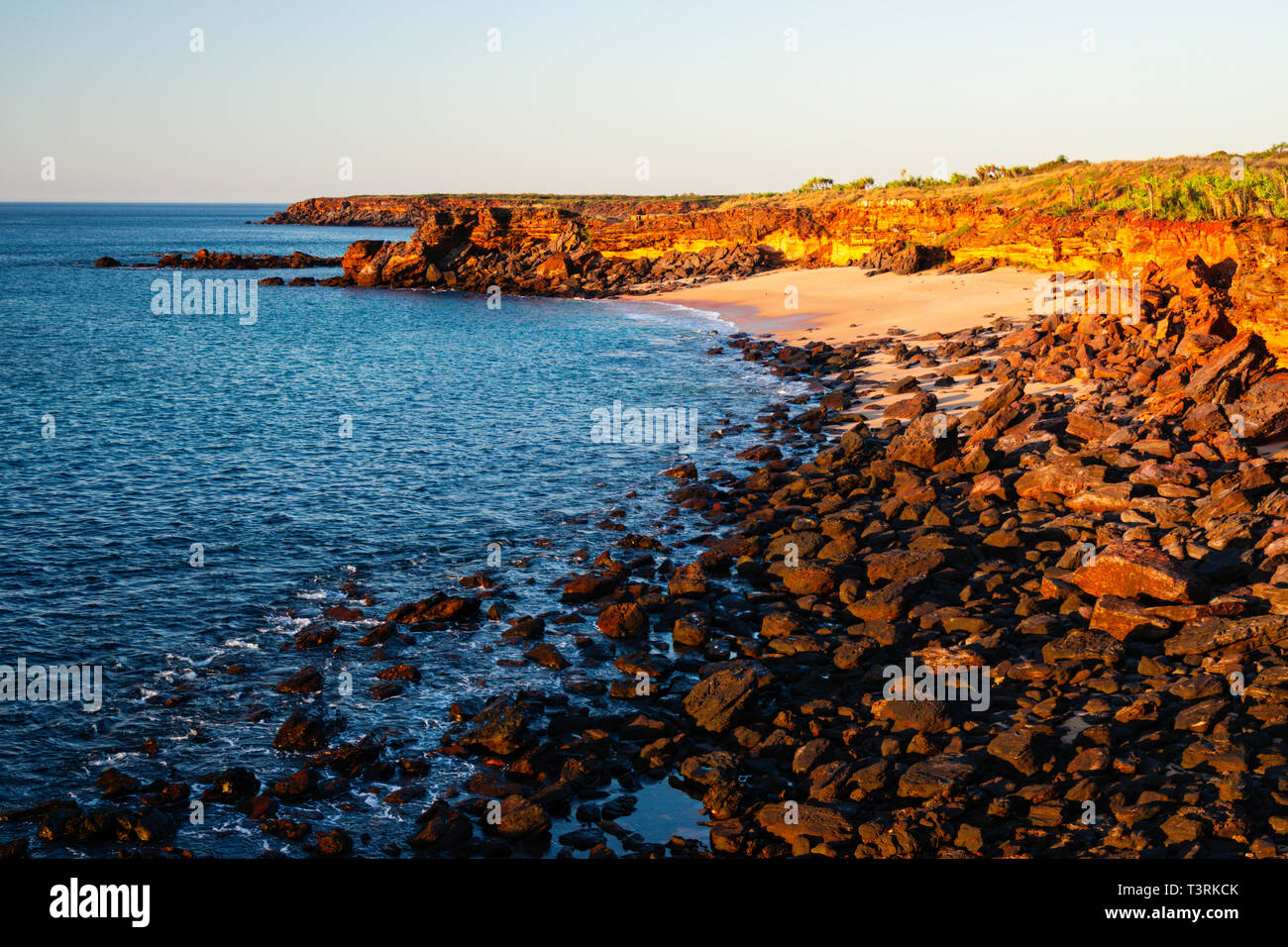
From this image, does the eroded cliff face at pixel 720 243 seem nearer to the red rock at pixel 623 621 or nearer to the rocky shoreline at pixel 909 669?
the rocky shoreline at pixel 909 669

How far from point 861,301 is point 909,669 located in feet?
185

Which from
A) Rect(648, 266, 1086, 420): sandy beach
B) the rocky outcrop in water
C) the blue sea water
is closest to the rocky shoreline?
the blue sea water

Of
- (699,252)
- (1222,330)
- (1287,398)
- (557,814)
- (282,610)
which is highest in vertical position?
(699,252)

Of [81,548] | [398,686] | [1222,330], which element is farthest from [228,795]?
[1222,330]

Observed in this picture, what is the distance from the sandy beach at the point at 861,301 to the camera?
5950 centimetres

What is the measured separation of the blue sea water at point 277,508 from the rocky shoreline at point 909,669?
0.70m

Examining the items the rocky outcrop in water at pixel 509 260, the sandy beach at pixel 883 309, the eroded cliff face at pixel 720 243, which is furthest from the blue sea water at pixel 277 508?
the rocky outcrop in water at pixel 509 260

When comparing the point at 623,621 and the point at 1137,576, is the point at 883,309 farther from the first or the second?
the point at 623,621

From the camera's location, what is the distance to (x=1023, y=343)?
4481cm

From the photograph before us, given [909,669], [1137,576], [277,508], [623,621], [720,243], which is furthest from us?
[720,243]

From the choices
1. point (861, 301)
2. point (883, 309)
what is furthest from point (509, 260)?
point (883, 309)

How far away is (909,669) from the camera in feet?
60.7
